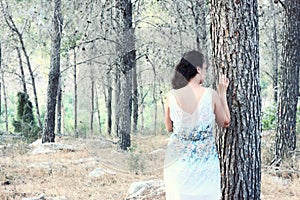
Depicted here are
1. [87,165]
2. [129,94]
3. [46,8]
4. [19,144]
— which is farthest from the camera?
[46,8]

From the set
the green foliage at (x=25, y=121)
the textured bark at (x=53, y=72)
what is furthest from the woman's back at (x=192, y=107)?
the green foliage at (x=25, y=121)

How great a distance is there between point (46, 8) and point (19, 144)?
3594 mm

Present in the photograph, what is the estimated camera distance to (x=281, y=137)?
7145 mm

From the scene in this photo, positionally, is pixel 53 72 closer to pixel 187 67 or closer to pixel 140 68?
pixel 140 68

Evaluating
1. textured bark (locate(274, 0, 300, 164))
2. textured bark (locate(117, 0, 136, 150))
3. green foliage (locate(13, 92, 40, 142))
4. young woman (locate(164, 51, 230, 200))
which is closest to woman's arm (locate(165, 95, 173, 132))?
young woman (locate(164, 51, 230, 200))

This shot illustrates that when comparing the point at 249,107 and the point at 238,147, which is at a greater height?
the point at 249,107

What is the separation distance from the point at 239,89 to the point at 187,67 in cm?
69

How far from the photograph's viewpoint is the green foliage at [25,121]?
40.7 feet

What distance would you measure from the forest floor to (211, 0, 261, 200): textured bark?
513 millimetres

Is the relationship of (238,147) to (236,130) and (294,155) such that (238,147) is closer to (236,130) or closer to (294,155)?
(236,130)

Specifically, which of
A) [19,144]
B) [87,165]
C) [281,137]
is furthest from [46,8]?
[281,137]

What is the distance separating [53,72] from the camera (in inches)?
432

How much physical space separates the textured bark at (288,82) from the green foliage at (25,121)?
6.94 m

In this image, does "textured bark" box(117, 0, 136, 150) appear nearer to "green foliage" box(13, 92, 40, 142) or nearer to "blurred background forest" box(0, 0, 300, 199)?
"blurred background forest" box(0, 0, 300, 199)
